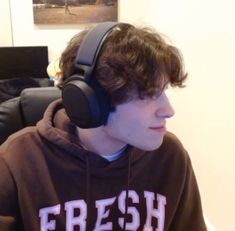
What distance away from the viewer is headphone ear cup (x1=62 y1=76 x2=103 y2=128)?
739 millimetres

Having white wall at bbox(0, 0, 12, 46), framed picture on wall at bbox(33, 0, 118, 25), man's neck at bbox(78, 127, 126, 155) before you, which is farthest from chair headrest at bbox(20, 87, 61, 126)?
white wall at bbox(0, 0, 12, 46)

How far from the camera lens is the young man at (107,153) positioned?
2.50 ft

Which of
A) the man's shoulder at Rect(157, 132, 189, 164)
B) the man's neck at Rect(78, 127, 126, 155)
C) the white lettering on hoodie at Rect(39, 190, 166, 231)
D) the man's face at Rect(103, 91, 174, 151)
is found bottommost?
the white lettering on hoodie at Rect(39, 190, 166, 231)

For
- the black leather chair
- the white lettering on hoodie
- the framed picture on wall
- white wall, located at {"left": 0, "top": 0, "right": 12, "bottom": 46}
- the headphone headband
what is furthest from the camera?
white wall, located at {"left": 0, "top": 0, "right": 12, "bottom": 46}

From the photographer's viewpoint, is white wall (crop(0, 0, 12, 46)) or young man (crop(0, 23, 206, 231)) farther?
white wall (crop(0, 0, 12, 46))

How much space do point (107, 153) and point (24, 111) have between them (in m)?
0.37

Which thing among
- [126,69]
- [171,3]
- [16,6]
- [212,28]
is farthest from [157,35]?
[16,6]

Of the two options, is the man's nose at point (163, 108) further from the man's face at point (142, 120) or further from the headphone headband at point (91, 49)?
the headphone headband at point (91, 49)

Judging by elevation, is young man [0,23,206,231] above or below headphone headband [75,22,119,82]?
below

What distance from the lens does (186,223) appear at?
991mm

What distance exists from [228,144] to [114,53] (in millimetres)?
907

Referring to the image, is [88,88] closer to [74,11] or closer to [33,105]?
[33,105]

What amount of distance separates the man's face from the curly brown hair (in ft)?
0.08

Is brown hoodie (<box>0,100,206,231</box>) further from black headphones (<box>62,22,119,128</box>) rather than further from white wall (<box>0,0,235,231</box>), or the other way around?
white wall (<box>0,0,235,231</box>)
